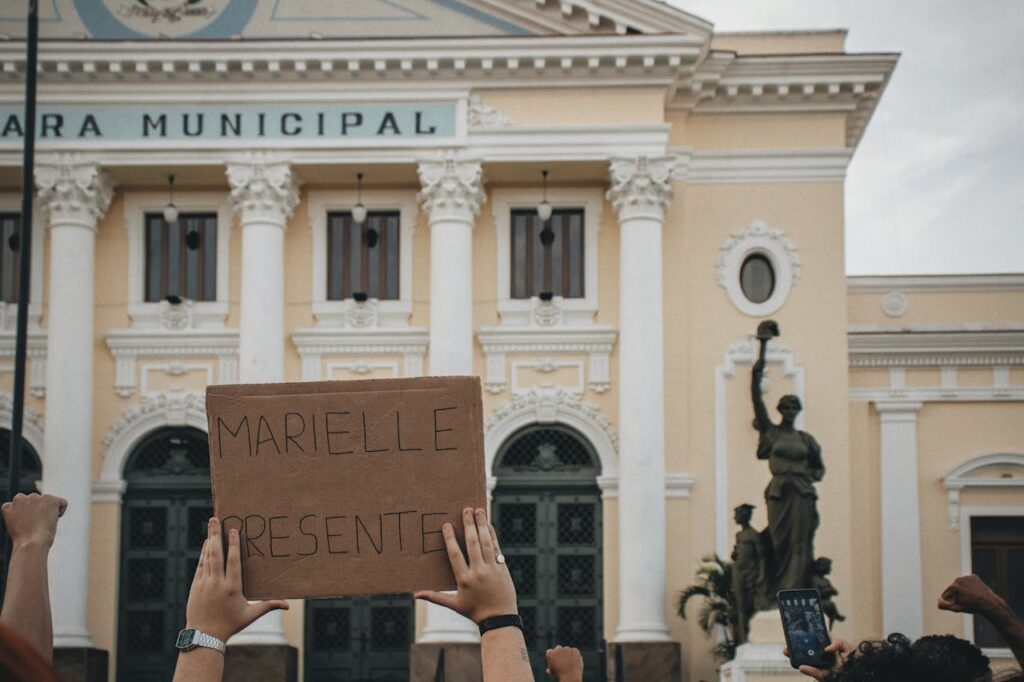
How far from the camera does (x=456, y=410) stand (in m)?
4.80

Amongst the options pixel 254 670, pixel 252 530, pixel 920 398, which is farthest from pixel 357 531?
pixel 920 398

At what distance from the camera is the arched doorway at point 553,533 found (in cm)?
2475

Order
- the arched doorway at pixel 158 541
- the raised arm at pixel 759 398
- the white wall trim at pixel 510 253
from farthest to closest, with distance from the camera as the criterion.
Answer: the white wall trim at pixel 510 253, the arched doorway at pixel 158 541, the raised arm at pixel 759 398

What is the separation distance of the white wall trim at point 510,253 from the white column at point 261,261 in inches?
125

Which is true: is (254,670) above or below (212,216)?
below

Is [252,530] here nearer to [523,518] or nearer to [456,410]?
[456,410]

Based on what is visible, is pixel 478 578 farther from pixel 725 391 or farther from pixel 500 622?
pixel 725 391

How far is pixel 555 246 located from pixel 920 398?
6123mm

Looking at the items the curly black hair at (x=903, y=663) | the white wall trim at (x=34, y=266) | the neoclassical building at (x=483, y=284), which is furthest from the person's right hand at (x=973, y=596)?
the white wall trim at (x=34, y=266)

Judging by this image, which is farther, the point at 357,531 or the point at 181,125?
the point at 181,125

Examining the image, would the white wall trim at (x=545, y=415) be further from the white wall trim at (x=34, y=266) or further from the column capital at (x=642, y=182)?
the white wall trim at (x=34, y=266)

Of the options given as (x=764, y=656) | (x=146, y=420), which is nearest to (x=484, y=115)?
(x=146, y=420)

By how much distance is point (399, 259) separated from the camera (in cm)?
2591

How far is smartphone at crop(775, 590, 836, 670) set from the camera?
5.76m
